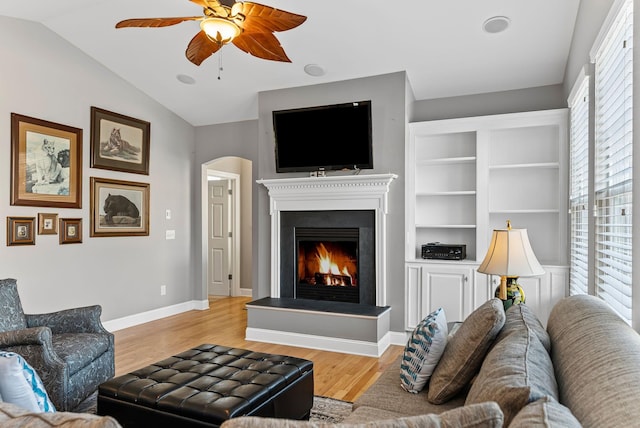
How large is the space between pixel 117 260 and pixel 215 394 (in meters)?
3.50

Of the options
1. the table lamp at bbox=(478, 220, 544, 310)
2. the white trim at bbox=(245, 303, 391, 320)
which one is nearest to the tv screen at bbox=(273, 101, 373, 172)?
the white trim at bbox=(245, 303, 391, 320)

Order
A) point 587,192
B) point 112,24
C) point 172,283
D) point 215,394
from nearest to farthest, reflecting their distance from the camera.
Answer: point 215,394
point 587,192
point 112,24
point 172,283

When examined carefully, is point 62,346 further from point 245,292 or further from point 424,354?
point 245,292

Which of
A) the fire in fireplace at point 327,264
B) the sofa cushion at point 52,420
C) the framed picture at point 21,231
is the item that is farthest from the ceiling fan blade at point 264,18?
the framed picture at point 21,231

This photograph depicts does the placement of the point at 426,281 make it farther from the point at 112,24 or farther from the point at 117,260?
the point at 112,24

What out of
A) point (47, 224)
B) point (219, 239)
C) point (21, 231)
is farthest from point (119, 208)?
point (219, 239)

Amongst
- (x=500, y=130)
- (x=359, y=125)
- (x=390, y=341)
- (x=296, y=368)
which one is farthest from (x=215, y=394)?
(x=500, y=130)

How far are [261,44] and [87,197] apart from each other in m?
3.02

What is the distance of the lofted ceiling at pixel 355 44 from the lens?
3551mm

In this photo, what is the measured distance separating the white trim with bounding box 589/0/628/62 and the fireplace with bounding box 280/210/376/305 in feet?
8.19

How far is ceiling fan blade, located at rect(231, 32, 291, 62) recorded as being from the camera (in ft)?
8.92

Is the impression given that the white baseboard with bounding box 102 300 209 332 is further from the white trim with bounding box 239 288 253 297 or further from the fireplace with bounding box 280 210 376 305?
the fireplace with bounding box 280 210 376 305

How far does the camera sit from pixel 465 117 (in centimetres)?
475

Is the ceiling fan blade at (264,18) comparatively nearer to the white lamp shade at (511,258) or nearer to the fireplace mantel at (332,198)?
the white lamp shade at (511,258)
